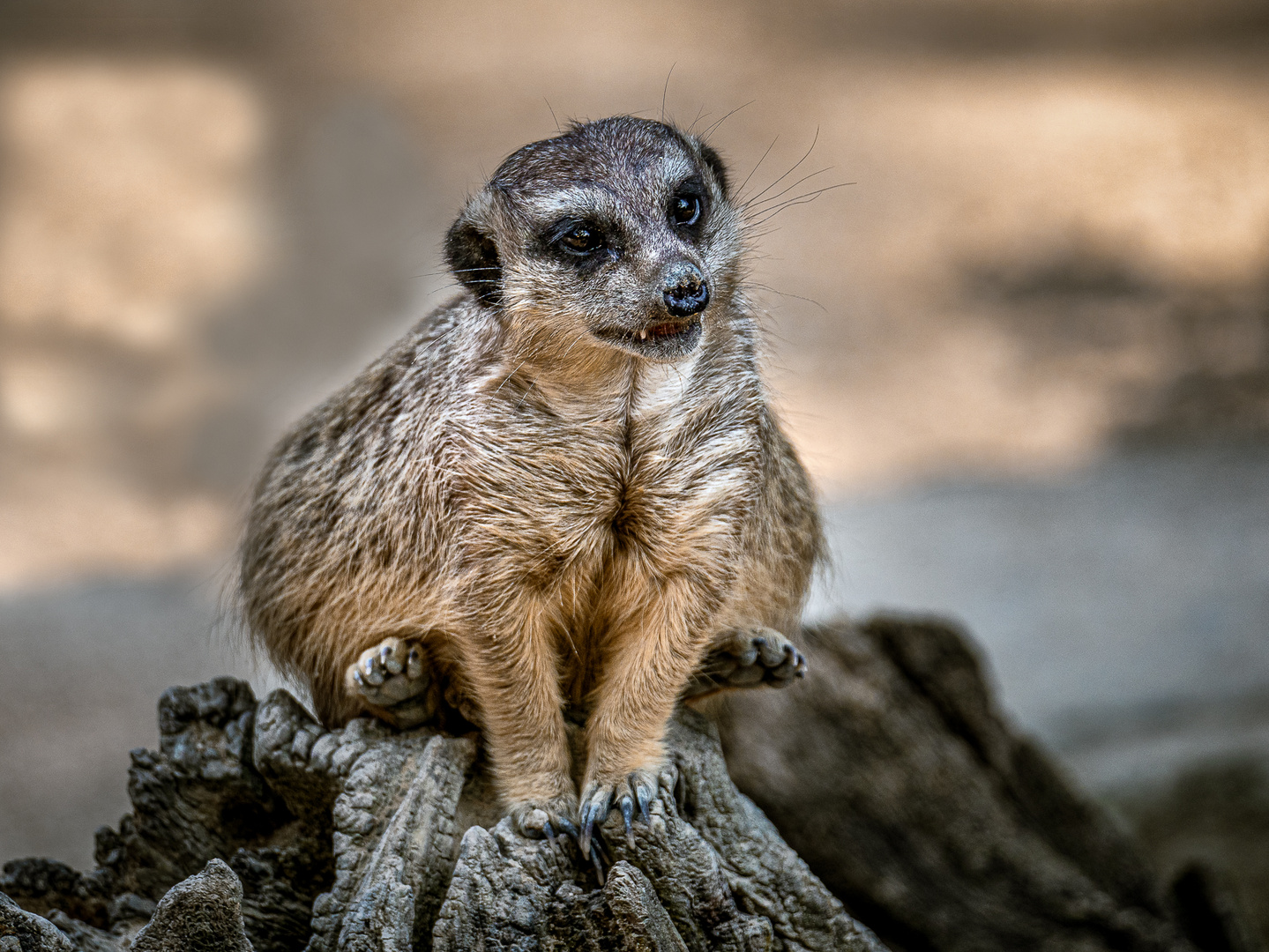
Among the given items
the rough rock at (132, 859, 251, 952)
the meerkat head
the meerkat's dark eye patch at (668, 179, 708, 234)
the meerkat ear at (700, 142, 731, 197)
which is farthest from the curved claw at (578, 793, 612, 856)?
the meerkat ear at (700, 142, 731, 197)

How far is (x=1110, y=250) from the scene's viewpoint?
6.98 meters

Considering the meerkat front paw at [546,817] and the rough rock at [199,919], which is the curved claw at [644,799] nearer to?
the meerkat front paw at [546,817]

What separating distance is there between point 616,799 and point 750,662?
1.50 ft

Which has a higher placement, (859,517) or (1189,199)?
(1189,199)

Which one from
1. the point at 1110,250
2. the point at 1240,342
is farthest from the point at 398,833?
the point at 1240,342

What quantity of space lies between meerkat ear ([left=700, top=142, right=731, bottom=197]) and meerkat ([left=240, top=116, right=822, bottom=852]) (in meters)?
0.02

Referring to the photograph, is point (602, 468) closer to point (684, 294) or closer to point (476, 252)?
point (684, 294)

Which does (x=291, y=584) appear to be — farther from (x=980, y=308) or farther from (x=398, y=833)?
(x=980, y=308)

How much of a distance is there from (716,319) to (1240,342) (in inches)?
222

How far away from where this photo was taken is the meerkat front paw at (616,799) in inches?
93.9

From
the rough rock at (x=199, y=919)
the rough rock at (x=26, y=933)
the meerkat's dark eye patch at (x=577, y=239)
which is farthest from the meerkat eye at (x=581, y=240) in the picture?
the rough rock at (x=26, y=933)

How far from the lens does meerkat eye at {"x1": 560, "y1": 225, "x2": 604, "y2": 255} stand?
2434 mm

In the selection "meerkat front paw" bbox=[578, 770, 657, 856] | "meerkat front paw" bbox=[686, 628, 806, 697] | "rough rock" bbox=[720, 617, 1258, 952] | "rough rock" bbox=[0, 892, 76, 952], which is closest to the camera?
"rough rock" bbox=[0, 892, 76, 952]

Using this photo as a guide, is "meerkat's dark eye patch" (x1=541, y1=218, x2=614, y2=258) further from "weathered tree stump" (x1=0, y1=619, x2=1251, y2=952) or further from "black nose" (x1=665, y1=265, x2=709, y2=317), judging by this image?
"weathered tree stump" (x1=0, y1=619, x2=1251, y2=952)
